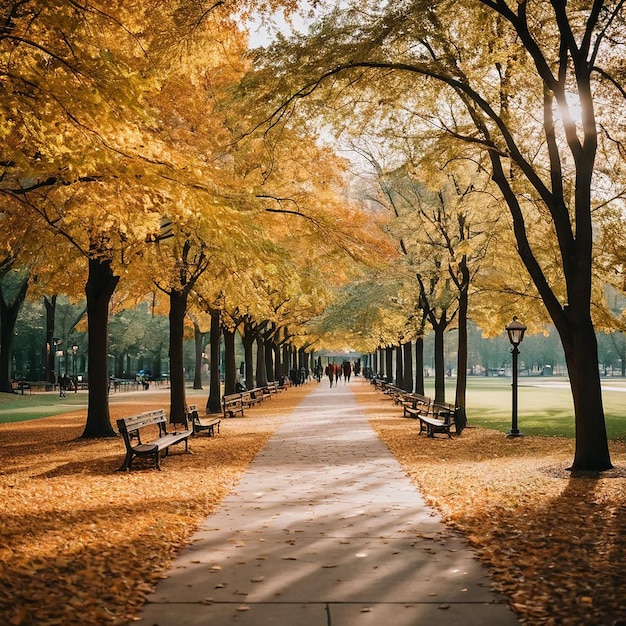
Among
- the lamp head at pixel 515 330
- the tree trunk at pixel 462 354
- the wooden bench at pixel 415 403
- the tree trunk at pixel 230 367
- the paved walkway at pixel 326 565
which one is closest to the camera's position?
the paved walkway at pixel 326 565

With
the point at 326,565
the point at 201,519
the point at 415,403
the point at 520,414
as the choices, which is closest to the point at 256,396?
the point at 415,403

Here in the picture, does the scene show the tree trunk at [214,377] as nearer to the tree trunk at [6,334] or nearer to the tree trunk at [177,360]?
the tree trunk at [177,360]

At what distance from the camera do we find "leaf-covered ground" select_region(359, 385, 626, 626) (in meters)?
5.24

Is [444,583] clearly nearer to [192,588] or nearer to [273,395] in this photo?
[192,588]

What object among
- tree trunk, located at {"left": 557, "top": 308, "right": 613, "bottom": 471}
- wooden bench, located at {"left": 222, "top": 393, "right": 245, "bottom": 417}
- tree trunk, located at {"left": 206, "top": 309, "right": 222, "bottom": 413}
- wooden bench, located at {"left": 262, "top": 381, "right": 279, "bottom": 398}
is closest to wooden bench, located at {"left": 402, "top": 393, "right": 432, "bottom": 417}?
wooden bench, located at {"left": 222, "top": 393, "right": 245, "bottom": 417}

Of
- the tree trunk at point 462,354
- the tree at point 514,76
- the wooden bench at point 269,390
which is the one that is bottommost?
the wooden bench at point 269,390

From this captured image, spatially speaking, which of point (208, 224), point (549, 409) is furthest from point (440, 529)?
point (549, 409)

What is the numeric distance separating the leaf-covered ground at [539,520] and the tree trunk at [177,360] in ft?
27.7

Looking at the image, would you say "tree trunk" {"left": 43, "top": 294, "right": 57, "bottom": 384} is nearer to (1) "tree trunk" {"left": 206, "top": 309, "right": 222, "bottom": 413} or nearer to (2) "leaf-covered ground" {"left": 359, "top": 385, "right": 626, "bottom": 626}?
(1) "tree trunk" {"left": 206, "top": 309, "right": 222, "bottom": 413}

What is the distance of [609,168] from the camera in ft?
51.4

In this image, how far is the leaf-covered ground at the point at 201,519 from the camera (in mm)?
5242

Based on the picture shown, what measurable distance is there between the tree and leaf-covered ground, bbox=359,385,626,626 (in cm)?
148

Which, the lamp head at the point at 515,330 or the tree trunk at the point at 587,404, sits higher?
the lamp head at the point at 515,330

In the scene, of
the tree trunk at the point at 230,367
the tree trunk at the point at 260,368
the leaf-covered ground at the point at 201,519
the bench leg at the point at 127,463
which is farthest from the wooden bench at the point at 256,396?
the bench leg at the point at 127,463
